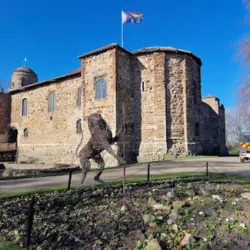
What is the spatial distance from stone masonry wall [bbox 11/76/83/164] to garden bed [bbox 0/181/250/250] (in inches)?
651

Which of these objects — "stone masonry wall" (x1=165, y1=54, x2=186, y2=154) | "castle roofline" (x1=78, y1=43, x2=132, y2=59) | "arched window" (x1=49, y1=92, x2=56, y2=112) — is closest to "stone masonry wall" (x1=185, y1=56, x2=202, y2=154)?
"stone masonry wall" (x1=165, y1=54, x2=186, y2=154)

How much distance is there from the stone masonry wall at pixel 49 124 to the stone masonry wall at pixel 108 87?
9.23 ft

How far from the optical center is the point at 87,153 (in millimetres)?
5953

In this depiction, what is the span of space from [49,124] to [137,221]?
23.0 m

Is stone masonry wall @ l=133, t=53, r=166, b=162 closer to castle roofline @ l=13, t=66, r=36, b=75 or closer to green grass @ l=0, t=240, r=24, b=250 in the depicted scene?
green grass @ l=0, t=240, r=24, b=250

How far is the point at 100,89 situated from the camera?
19.0 meters

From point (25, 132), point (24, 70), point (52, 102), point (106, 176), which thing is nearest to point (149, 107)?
point (106, 176)

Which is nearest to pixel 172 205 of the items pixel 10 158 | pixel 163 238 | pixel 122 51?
pixel 163 238

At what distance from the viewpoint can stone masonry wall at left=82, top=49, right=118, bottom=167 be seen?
→ 58.7 feet

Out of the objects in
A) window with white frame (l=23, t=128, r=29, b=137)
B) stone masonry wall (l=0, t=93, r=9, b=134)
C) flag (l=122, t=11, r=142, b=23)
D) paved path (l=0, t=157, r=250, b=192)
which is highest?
flag (l=122, t=11, r=142, b=23)

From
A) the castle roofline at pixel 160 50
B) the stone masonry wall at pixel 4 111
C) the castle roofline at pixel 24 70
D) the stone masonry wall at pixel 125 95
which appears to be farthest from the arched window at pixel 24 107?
the castle roofline at pixel 24 70

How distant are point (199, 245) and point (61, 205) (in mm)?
3120

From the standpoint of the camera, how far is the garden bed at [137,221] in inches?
126

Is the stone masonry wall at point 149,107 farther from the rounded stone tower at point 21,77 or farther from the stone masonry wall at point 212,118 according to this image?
the rounded stone tower at point 21,77
